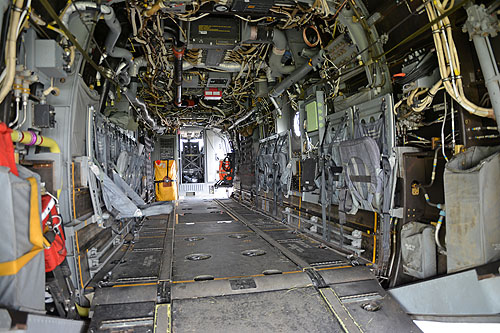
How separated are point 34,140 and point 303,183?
15.8ft

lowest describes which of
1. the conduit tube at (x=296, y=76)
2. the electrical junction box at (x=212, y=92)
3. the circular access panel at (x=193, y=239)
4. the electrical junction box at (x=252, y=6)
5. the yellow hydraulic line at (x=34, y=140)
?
the circular access panel at (x=193, y=239)

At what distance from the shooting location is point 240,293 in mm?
3812

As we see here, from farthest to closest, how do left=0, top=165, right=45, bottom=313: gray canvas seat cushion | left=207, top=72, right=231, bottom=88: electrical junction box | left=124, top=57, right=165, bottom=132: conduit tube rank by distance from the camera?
left=207, top=72, right=231, bottom=88: electrical junction box
left=124, top=57, right=165, bottom=132: conduit tube
left=0, top=165, right=45, bottom=313: gray canvas seat cushion

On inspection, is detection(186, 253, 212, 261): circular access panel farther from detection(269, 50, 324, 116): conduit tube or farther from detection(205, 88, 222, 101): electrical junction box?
detection(205, 88, 222, 101): electrical junction box

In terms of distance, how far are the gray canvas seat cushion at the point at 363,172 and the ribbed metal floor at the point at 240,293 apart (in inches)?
36.8

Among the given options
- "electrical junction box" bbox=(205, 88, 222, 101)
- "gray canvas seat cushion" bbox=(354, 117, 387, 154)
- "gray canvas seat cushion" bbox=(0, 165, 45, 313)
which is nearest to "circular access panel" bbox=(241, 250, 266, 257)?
"gray canvas seat cushion" bbox=(354, 117, 387, 154)

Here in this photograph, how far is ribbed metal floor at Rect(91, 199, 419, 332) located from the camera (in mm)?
3326

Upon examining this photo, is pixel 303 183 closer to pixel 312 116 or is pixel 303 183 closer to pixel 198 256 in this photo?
pixel 312 116

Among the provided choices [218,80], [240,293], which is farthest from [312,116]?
[218,80]

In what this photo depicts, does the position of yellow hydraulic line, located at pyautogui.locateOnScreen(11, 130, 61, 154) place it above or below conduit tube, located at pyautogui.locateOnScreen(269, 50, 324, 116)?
below

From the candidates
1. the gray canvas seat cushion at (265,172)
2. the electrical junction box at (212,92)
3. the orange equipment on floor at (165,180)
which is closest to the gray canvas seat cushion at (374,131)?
the gray canvas seat cushion at (265,172)

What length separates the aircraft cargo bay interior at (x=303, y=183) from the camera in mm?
3219

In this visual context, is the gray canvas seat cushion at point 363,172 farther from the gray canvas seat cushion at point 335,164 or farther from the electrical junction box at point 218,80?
the electrical junction box at point 218,80

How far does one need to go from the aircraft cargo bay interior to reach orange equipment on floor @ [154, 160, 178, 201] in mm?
8399
